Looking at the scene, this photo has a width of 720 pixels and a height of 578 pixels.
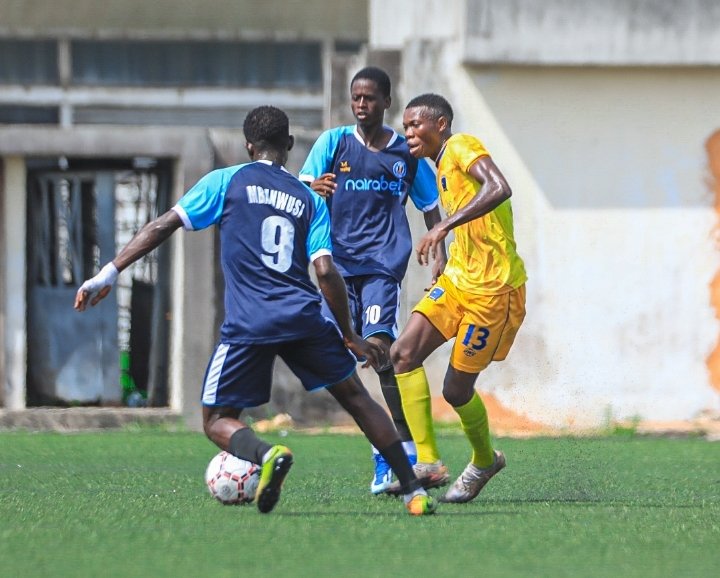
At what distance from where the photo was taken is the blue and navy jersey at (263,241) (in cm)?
725

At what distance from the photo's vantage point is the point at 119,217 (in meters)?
15.3

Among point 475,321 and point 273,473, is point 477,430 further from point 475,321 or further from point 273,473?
point 273,473

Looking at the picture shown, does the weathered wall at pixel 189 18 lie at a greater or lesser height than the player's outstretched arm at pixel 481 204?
greater

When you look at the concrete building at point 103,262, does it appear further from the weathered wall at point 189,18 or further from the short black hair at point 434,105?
the weathered wall at point 189,18

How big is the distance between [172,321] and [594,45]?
15.3 feet

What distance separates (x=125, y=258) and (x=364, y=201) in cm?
232

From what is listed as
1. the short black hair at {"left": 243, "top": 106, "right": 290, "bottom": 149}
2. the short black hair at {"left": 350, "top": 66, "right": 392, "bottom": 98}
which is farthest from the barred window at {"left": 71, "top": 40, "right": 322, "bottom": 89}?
the short black hair at {"left": 243, "top": 106, "right": 290, "bottom": 149}

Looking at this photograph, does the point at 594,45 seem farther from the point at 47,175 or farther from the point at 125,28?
the point at 125,28

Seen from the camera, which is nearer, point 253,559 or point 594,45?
point 253,559

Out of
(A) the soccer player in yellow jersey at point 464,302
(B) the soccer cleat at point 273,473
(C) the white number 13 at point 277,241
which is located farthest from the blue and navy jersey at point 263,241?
(A) the soccer player in yellow jersey at point 464,302

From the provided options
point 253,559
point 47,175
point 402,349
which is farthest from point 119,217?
point 253,559

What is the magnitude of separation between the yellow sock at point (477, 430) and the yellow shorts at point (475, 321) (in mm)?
205

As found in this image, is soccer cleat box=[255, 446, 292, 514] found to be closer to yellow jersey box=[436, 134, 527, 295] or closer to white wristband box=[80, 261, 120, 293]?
white wristband box=[80, 261, 120, 293]

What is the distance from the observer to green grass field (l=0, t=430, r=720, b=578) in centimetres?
574
